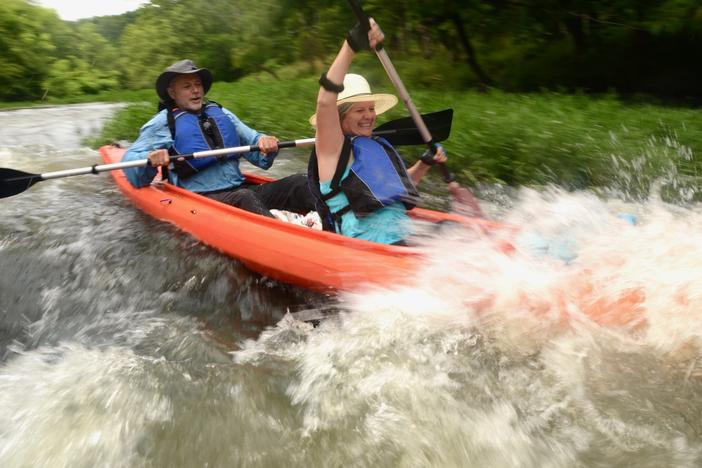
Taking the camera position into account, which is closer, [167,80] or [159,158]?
[159,158]

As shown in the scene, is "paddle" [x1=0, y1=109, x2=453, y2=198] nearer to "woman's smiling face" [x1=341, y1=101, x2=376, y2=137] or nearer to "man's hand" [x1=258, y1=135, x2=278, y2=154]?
"man's hand" [x1=258, y1=135, x2=278, y2=154]

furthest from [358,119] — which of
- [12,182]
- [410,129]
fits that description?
[12,182]

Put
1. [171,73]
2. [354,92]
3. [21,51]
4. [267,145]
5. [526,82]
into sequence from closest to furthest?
[354,92] < [171,73] < [267,145] < [526,82] < [21,51]

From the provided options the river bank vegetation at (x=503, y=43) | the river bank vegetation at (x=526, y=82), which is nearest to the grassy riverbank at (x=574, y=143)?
the river bank vegetation at (x=526, y=82)

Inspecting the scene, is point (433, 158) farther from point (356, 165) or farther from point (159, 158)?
point (159, 158)

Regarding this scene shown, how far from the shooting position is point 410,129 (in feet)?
13.9

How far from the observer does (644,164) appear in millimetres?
5672

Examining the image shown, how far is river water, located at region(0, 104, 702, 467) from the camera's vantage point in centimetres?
244

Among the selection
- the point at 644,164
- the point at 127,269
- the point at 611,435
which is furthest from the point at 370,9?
the point at 611,435

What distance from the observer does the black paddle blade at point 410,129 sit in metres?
4.22

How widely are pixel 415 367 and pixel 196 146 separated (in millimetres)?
2770

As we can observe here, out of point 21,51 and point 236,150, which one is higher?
point 236,150

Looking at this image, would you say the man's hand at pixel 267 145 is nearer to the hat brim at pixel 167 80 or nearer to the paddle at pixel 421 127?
the hat brim at pixel 167 80

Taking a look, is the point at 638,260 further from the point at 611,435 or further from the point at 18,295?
the point at 18,295
